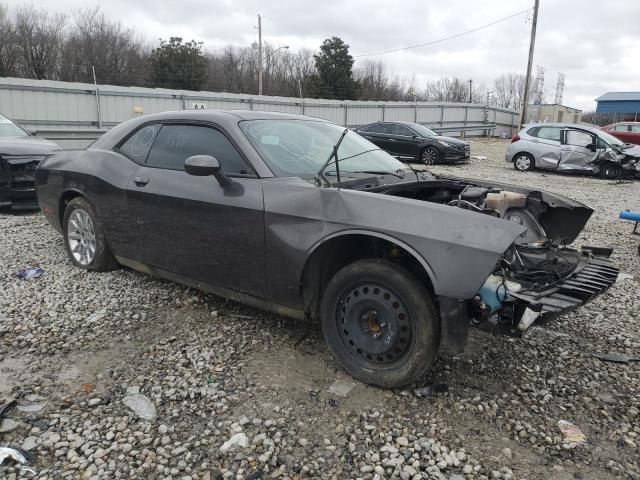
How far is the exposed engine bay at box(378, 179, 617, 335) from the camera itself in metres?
2.63

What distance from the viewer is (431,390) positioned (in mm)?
2941

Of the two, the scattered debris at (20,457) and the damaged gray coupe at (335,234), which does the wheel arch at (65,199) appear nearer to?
the damaged gray coupe at (335,234)

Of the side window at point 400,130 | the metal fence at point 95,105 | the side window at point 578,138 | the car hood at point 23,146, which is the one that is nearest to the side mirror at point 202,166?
the car hood at point 23,146

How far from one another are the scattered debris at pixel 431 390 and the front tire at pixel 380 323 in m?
0.15

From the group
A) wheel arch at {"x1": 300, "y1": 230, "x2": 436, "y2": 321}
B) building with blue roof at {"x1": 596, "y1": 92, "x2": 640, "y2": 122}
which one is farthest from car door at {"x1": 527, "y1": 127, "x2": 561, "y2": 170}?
building with blue roof at {"x1": 596, "y1": 92, "x2": 640, "y2": 122}

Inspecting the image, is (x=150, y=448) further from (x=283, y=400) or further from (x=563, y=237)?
(x=563, y=237)

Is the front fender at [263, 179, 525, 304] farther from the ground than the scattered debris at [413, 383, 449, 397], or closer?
farther from the ground

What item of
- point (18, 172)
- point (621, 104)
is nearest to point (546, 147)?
point (18, 172)

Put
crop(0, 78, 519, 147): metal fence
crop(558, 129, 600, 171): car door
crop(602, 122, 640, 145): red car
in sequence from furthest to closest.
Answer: crop(602, 122, 640, 145): red car
crop(0, 78, 519, 147): metal fence
crop(558, 129, 600, 171): car door

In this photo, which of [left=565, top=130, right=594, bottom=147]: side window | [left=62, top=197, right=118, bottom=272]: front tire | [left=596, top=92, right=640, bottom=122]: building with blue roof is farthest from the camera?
[left=596, top=92, right=640, bottom=122]: building with blue roof

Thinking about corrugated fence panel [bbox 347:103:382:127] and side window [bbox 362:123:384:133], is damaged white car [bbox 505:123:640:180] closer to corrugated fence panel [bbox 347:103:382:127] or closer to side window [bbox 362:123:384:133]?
side window [bbox 362:123:384:133]

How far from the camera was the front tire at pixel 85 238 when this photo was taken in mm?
4480

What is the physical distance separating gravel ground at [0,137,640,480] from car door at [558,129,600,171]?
36.5 ft

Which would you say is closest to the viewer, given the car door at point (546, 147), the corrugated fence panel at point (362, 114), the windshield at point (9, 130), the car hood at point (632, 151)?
the windshield at point (9, 130)
